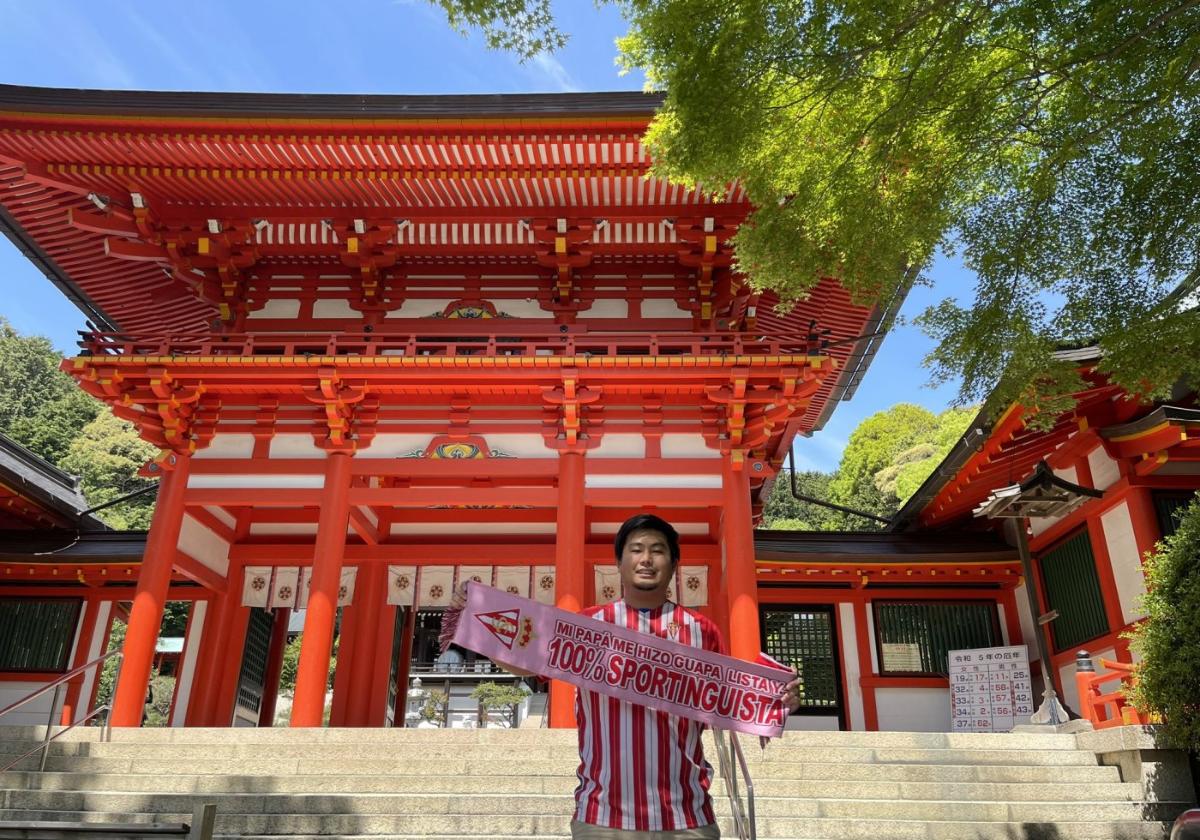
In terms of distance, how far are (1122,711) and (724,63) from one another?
6.51 meters

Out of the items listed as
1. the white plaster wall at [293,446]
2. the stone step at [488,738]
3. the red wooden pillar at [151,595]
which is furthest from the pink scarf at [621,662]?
the white plaster wall at [293,446]

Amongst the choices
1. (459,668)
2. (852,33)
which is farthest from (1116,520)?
(459,668)

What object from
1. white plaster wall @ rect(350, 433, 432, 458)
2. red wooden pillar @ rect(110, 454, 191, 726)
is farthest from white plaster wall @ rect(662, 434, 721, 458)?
red wooden pillar @ rect(110, 454, 191, 726)

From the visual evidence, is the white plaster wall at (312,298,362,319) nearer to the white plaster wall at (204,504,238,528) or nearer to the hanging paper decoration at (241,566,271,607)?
the white plaster wall at (204,504,238,528)

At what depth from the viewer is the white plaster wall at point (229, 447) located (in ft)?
35.3

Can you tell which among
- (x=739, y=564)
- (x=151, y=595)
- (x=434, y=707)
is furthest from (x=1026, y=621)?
(x=434, y=707)

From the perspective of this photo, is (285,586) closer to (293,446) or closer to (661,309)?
(293,446)

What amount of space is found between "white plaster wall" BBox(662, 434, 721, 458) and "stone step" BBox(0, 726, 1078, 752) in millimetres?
3881

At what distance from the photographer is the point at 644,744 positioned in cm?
253

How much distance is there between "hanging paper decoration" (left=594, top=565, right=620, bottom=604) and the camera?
12.7 meters

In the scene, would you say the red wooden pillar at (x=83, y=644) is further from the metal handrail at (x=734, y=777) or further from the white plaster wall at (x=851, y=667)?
the metal handrail at (x=734, y=777)

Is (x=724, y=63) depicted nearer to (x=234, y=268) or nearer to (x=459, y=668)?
(x=234, y=268)

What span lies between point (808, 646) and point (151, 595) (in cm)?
956

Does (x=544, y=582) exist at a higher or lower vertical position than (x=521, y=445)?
lower
